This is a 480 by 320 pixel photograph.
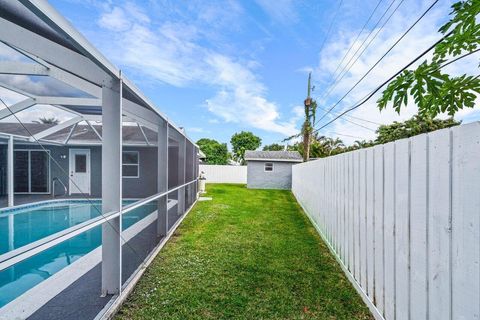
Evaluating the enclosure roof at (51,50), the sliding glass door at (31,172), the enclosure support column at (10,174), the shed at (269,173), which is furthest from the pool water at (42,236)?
the shed at (269,173)

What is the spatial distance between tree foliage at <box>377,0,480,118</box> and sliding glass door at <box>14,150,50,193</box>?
8437 mm

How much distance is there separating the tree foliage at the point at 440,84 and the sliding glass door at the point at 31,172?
8437 mm

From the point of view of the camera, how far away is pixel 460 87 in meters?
2.61

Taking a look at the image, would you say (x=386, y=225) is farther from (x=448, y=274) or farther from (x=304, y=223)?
(x=304, y=223)

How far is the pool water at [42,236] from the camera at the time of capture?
3912mm

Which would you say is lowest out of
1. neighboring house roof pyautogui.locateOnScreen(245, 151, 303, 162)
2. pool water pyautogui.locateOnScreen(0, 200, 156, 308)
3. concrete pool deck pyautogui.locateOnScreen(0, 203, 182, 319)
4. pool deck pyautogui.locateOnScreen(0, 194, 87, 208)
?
pool water pyautogui.locateOnScreen(0, 200, 156, 308)

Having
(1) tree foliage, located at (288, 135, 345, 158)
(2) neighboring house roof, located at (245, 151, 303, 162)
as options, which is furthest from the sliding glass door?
(1) tree foliage, located at (288, 135, 345, 158)

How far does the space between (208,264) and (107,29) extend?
681 cm

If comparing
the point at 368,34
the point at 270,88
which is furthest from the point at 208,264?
the point at 270,88

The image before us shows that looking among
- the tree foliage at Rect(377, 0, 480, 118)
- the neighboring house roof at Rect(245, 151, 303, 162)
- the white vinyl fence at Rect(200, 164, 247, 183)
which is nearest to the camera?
the tree foliage at Rect(377, 0, 480, 118)

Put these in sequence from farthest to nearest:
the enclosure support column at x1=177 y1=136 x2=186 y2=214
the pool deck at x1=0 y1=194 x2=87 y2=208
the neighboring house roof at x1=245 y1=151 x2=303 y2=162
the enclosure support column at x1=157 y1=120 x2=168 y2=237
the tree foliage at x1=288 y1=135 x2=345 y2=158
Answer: the tree foliage at x1=288 y1=135 x2=345 y2=158 → the neighboring house roof at x1=245 y1=151 x2=303 y2=162 → the enclosure support column at x1=177 y1=136 x2=186 y2=214 → the pool deck at x1=0 y1=194 x2=87 y2=208 → the enclosure support column at x1=157 y1=120 x2=168 y2=237

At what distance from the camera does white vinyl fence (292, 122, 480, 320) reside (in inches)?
60.3

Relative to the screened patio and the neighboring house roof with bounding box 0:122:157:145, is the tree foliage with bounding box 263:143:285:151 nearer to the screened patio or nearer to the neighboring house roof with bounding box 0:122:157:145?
the neighboring house roof with bounding box 0:122:157:145

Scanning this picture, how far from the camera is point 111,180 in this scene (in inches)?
126
